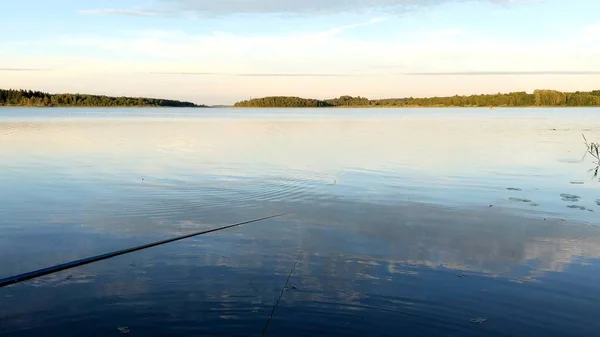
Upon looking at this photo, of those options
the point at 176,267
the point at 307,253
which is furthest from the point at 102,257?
the point at 307,253

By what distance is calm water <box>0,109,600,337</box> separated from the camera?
6.55 m

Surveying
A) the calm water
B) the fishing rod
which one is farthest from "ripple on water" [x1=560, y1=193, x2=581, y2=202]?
the fishing rod

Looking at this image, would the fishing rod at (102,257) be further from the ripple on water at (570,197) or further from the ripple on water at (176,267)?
the ripple on water at (570,197)

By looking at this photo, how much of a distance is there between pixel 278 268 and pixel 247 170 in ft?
40.1

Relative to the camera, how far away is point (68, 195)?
14719 millimetres

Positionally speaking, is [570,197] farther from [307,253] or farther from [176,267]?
[176,267]

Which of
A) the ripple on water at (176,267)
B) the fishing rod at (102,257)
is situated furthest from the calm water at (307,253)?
the fishing rod at (102,257)

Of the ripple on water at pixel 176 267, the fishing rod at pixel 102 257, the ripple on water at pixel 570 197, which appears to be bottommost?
the ripple on water at pixel 570 197

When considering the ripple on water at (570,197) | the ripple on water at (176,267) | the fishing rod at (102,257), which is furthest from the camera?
the ripple on water at (570,197)

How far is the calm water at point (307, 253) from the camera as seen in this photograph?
21.5ft

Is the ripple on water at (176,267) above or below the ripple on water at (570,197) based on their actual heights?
above

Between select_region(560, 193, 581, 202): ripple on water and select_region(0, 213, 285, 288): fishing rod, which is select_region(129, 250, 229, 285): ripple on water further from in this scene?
select_region(560, 193, 581, 202): ripple on water

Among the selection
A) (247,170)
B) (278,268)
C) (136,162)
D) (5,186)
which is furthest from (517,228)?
(136,162)

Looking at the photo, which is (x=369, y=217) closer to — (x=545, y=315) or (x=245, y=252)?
(x=245, y=252)
